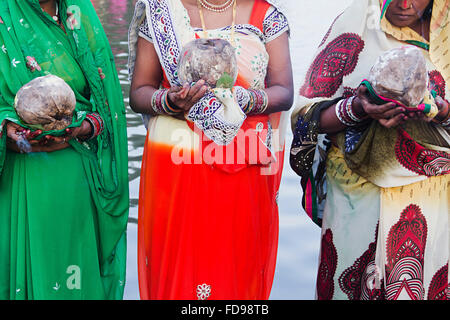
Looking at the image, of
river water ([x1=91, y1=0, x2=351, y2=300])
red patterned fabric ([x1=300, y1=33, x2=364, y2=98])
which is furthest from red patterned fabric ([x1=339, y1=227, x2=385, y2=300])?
river water ([x1=91, y1=0, x2=351, y2=300])

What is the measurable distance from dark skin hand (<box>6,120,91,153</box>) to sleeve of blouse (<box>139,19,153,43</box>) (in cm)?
44

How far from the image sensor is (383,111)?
2145 millimetres

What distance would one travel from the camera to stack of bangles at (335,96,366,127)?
2.30 meters

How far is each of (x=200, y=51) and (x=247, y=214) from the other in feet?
2.43

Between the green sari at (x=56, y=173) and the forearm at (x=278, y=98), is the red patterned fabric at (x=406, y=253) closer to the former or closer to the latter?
the forearm at (x=278, y=98)

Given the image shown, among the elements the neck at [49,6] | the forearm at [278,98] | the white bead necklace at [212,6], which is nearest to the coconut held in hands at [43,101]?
the neck at [49,6]

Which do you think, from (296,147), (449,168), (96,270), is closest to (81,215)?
(96,270)

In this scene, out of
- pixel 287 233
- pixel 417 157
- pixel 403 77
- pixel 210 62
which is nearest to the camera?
pixel 403 77

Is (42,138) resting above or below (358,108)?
below

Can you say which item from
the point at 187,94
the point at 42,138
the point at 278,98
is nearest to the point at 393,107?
the point at 278,98

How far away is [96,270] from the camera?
2.67m

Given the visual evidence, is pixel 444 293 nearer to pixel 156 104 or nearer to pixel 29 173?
pixel 156 104

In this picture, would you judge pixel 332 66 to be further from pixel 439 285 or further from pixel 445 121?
pixel 439 285

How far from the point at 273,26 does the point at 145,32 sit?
54cm
